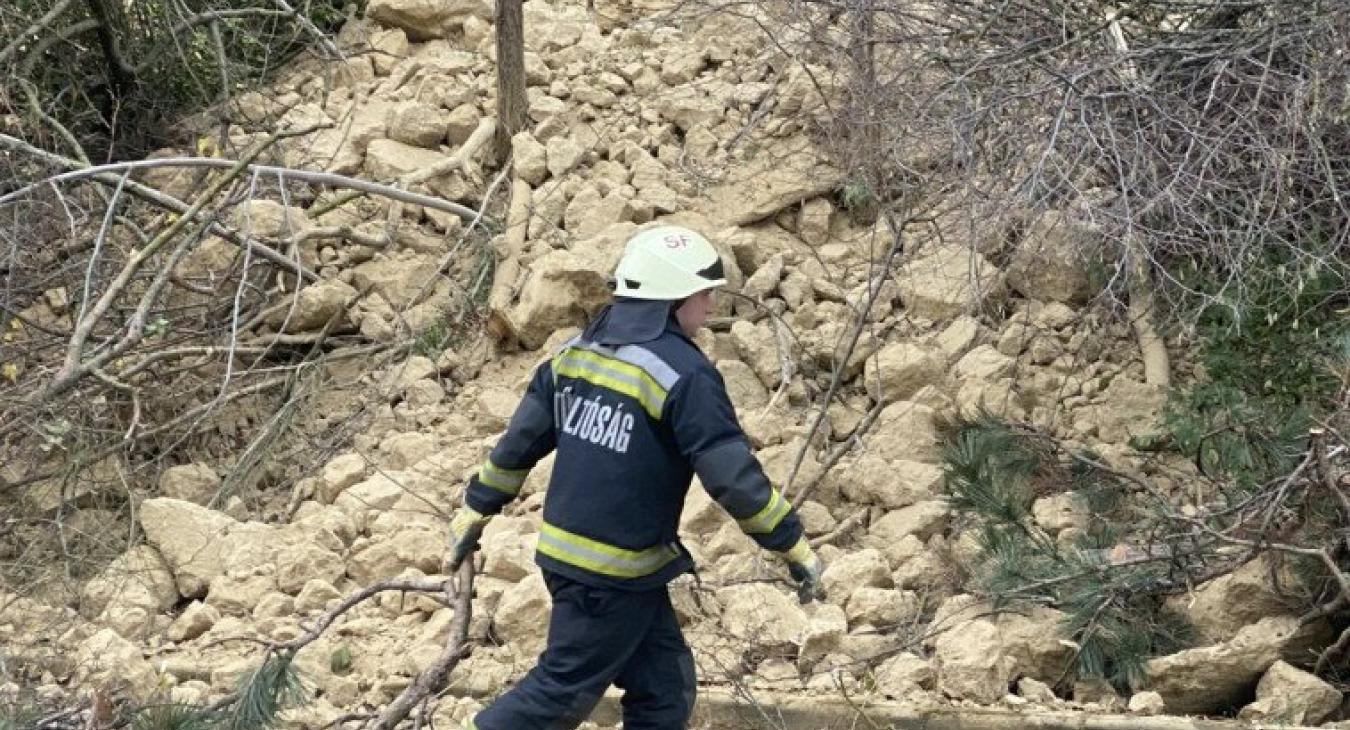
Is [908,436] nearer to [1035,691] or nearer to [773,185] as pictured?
[1035,691]

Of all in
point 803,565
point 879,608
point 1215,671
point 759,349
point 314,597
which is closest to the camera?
point 803,565

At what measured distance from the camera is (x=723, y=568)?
18.7 ft

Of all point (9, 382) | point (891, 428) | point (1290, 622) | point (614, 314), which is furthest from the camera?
point (9, 382)

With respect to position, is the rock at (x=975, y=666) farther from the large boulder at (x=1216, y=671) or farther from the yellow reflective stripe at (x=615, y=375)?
the yellow reflective stripe at (x=615, y=375)

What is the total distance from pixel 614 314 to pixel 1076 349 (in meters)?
2.55

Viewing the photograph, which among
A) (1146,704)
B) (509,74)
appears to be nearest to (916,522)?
(1146,704)

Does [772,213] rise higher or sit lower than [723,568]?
higher

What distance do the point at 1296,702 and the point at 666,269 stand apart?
1984mm

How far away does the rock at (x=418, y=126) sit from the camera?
7.88 m

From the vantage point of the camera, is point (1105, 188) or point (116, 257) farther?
point (116, 257)

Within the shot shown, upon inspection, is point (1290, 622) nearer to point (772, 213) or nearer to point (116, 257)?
point (772, 213)

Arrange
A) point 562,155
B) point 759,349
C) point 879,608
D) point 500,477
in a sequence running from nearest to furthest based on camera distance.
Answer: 1. point 500,477
2. point 879,608
3. point 759,349
4. point 562,155

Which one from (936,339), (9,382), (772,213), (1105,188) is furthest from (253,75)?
(1105,188)

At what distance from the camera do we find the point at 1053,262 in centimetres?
661
